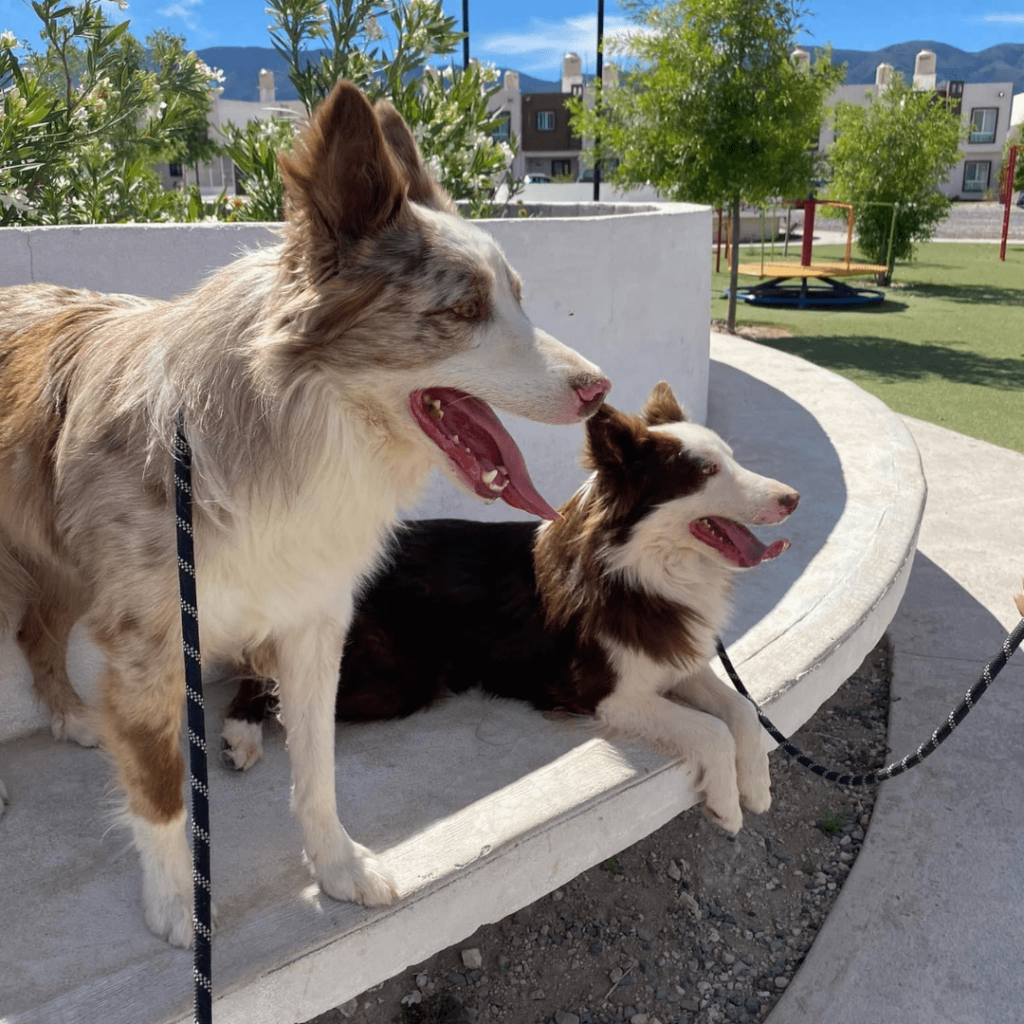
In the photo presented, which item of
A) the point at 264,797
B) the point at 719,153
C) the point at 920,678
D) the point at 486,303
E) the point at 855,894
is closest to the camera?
the point at 486,303

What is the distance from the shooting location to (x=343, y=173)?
74.1 inches

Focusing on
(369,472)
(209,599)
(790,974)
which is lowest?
(790,974)

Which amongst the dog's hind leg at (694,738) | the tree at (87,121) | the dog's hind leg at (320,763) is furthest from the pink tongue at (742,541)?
the tree at (87,121)

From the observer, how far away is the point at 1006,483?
7.32m

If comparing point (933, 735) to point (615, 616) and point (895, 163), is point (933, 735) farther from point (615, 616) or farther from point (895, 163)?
point (895, 163)

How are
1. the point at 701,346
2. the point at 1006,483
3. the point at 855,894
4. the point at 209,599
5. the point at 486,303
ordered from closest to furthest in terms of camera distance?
the point at 486,303 → the point at 209,599 → the point at 855,894 → the point at 701,346 → the point at 1006,483

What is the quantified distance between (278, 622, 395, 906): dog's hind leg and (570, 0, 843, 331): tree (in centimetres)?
1292

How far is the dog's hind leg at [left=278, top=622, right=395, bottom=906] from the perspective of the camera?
250 centimetres

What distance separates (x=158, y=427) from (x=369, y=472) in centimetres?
49

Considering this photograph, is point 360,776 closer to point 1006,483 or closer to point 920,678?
point 920,678

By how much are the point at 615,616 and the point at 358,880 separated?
1.28 metres

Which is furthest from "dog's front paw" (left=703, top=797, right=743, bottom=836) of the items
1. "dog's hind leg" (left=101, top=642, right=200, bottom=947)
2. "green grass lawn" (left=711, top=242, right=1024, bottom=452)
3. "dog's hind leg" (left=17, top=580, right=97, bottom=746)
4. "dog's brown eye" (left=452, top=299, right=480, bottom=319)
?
"green grass lawn" (left=711, top=242, right=1024, bottom=452)

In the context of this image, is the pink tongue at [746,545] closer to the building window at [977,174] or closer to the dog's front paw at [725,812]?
the dog's front paw at [725,812]

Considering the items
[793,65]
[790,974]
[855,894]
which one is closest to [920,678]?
[855,894]
